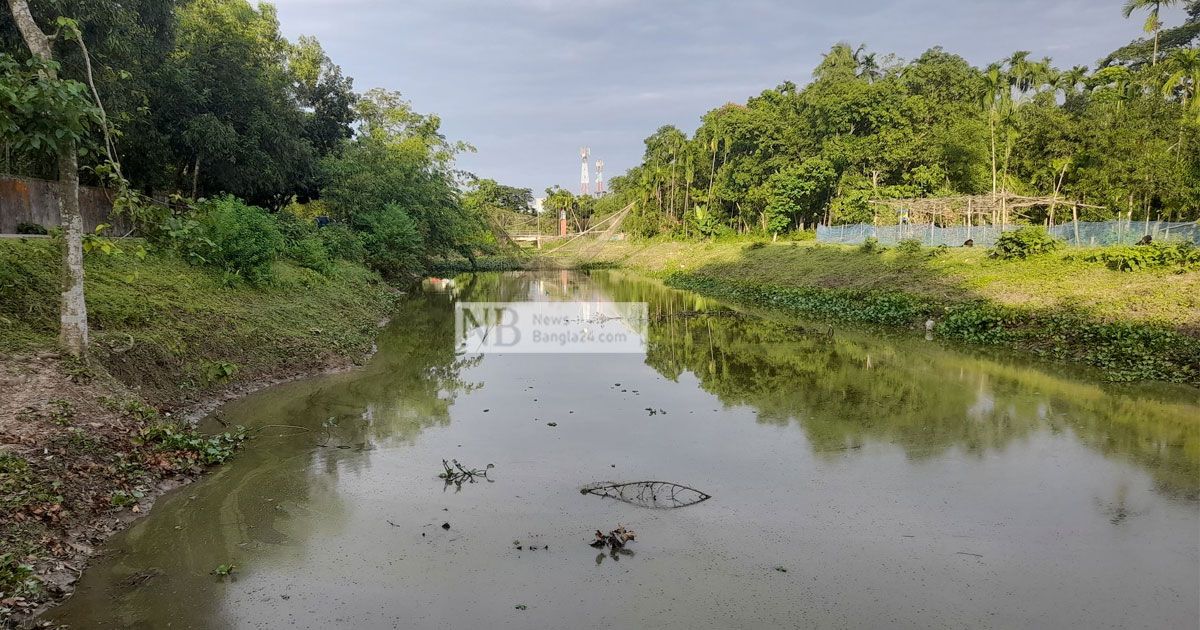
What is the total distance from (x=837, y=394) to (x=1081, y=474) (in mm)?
4429

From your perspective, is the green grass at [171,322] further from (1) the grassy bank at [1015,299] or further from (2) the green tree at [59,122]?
(1) the grassy bank at [1015,299]

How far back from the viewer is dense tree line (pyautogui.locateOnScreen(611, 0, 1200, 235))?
26969 millimetres

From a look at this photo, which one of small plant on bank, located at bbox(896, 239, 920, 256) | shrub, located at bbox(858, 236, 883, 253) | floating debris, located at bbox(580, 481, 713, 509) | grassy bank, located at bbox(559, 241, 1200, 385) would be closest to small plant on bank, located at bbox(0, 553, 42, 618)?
floating debris, located at bbox(580, 481, 713, 509)

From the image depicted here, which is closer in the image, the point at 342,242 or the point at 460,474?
the point at 460,474

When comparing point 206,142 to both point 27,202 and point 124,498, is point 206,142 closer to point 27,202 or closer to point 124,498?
point 27,202

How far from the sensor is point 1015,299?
18.8 metres

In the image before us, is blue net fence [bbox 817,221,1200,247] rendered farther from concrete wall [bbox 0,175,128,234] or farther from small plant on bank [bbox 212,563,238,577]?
concrete wall [bbox 0,175,128,234]

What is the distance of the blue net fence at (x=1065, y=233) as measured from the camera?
21078mm

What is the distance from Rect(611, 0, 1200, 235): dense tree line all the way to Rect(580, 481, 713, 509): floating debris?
26.5 m

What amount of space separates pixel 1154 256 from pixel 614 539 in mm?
18566

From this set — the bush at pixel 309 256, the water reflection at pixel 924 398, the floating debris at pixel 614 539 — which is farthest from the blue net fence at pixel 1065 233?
the bush at pixel 309 256

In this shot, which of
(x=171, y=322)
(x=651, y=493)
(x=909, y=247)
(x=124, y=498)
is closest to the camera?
A: (x=124, y=498)

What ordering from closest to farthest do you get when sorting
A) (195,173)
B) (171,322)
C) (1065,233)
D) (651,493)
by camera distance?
(651,493), (171,322), (195,173), (1065,233)

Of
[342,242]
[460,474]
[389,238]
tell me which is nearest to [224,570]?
[460,474]
